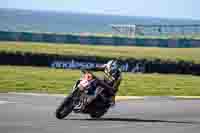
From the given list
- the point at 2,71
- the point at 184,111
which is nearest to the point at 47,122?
the point at 184,111

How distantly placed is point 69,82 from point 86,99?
11596 mm

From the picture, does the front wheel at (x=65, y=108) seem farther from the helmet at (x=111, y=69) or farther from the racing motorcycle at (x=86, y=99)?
the helmet at (x=111, y=69)

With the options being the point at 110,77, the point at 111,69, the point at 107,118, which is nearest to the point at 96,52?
the point at 107,118

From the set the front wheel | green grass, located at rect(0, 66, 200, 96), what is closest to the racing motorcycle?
the front wheel

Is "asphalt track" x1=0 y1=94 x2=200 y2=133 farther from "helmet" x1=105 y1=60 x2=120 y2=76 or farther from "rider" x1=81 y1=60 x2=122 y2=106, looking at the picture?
"helmet" x1=105 y1=60 x2=120 y2=76

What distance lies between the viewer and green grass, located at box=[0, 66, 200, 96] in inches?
920

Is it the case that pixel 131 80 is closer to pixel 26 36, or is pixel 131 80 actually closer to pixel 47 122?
pixel 47 122

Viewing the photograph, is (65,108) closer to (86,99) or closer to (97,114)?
(86,99)

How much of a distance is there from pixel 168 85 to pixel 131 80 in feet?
6.53

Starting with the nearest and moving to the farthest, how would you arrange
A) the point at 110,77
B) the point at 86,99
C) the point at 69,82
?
the point at 86,99, the point at 110,77, the point at 69,82

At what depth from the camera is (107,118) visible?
15102mm

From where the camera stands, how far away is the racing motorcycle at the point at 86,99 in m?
14.2

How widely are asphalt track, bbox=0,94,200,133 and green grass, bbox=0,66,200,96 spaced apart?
10.5 ft

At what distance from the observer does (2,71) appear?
29328 millimetres
